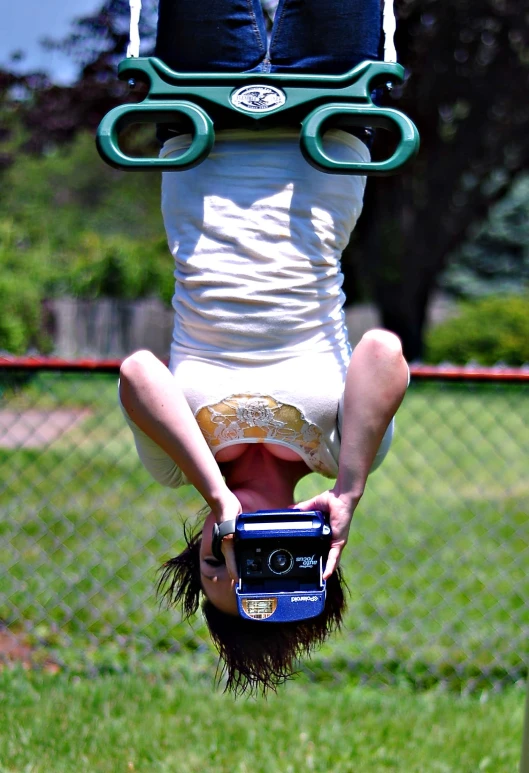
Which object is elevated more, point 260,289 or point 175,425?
point 260,289

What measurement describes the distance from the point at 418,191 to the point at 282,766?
11.9m

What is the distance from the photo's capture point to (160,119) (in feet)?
5.83

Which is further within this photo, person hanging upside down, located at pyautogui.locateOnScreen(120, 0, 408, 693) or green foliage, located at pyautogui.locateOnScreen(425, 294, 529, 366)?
green foliage, located at pyautogui.locateOnScreen(425, 294, 529, 366)

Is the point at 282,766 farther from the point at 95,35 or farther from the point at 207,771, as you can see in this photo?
the point at 95,35

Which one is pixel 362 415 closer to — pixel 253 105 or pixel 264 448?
pixel 264 448

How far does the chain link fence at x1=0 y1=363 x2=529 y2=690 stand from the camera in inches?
141

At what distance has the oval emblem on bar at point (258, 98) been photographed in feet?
5.75

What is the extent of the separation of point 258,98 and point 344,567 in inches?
118

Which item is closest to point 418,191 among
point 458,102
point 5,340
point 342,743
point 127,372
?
point 458,102

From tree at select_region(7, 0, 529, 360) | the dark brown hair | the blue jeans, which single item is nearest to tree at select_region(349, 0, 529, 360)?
tree at select_region(7, 0, 529, 360)

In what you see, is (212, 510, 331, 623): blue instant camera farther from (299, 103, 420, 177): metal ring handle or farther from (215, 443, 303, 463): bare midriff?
(299, 103, 420, 177): metal ring handle

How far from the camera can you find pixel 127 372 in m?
1.76

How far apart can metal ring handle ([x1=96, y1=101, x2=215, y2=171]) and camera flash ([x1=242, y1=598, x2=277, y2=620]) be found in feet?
2.79

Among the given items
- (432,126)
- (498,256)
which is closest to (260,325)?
(432,126)
